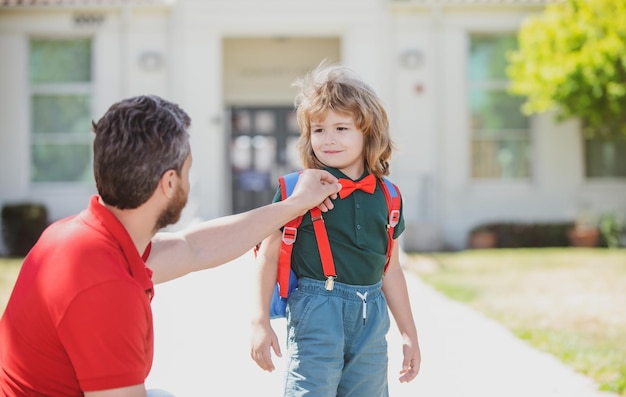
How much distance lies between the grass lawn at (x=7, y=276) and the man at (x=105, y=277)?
195 inches

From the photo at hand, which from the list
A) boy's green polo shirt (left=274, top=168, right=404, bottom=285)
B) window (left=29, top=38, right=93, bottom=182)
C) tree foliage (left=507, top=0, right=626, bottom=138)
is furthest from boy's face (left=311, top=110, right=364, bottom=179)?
window (left=29, top=38, right=93, bottom=182)

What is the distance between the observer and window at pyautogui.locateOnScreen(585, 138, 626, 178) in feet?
44.2

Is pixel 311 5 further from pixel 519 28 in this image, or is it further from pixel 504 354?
pixel 504 354

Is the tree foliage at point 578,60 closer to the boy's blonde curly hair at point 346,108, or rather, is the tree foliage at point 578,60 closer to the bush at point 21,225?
the bush at point 21,225

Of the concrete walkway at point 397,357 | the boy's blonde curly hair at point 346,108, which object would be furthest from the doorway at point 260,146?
the boy's blonde curly hair at point 346,108

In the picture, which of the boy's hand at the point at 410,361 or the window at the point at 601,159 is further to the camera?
the window at the point at 601,159

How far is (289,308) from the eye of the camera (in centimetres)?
257

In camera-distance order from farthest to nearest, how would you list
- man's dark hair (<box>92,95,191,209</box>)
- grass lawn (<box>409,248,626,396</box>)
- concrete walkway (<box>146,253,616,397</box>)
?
1. grass lawn (<box>409,248,626,396</box>)
2. concrete walkway (<box>146,253,616,397</box>)
3. man's dark hair (<box>92,95,191,209</box>)

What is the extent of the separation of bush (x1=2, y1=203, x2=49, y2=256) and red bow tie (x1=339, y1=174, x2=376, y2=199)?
10309 millimetres

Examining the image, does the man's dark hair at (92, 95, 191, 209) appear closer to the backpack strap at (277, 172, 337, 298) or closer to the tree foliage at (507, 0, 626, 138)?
the backpack strap at (277, 172, 337, 298)

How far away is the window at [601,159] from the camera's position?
13.5m

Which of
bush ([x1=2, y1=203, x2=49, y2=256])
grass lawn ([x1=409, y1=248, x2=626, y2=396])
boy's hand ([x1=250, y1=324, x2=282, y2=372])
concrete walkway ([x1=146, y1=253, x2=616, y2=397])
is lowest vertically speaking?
grass lawn ([x1=409, y1=248, x2=626, y2=396])

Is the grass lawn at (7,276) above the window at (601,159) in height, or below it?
below

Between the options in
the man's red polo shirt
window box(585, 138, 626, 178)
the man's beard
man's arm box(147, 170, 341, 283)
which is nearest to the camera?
the man's red polo shirt
